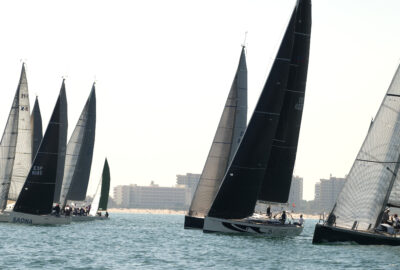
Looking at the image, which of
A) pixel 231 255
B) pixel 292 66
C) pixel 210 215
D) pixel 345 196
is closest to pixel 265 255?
pixel 231 255

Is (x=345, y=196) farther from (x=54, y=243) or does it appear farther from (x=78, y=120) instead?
(x=78, y=120)

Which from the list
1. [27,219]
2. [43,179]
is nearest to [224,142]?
[43,179]

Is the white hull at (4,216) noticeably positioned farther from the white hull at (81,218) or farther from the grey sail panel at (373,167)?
the grey sail panel at (373,167)

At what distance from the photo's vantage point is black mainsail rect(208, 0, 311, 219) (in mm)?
50031

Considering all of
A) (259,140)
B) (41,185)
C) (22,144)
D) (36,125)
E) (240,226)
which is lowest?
(240,226)

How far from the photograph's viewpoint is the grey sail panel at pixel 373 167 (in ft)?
146

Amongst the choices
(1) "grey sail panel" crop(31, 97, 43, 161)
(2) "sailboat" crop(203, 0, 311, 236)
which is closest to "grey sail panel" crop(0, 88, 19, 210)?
(1) "grey sail panel" crop(31, 97, 43, 161)

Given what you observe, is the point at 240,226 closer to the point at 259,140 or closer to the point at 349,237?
the point at 259,140

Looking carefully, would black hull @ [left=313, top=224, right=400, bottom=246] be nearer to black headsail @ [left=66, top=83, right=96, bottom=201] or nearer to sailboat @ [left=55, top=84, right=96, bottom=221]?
sailboat @ [left=55, top=84, right=96, bottom=221]

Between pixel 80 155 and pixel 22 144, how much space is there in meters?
17.1

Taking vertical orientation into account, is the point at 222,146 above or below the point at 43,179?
above

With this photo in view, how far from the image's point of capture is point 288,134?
5203 cm

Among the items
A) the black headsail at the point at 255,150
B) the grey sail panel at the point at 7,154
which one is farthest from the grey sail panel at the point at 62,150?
the black headsail at the point at 255,150

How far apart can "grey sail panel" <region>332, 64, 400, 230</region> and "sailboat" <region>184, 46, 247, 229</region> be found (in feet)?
57.3
